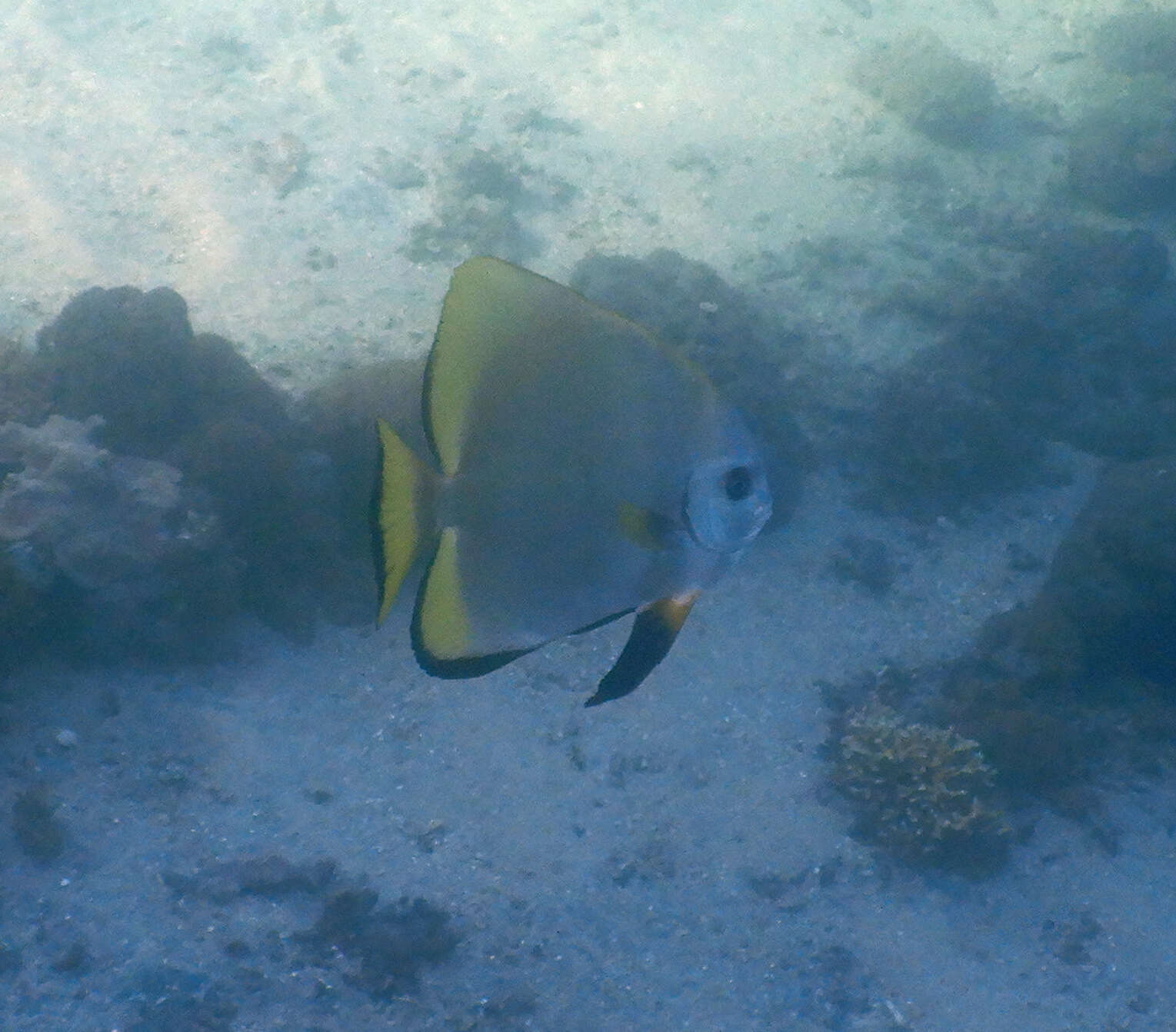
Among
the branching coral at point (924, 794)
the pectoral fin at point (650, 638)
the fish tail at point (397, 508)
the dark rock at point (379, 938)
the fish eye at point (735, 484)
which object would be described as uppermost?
the fish eye at point (735, 484)

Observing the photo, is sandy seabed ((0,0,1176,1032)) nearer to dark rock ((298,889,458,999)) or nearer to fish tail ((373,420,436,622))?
dark rock ((298,889,458,999))

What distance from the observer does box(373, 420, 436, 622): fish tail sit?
1.59 metres

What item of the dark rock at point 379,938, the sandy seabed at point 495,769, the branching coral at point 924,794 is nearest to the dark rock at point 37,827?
the sandy seabed at point 495,769

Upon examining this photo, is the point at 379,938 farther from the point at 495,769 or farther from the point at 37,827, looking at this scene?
the point at 37,827

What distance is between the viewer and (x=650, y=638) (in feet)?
5.52

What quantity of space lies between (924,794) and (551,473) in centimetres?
512

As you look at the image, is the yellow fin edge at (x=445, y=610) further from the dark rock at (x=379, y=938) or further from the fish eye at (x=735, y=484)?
the dark rock at (x=379, y=938)

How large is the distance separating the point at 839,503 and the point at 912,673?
71.6 inches

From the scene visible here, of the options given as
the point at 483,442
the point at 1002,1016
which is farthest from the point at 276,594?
the point at 1002,1016

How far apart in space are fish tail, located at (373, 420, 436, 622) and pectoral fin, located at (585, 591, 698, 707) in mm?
451

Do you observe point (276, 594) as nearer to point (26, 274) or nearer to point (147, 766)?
point (147, 766)

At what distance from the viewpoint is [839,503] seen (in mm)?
7973

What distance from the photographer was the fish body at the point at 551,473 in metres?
1.65

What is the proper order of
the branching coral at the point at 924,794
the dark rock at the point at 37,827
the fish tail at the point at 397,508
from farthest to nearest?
the branching coral at the point at 924,794
the dark rock at the point at 37,827
the fish tail at the point at 397,508
